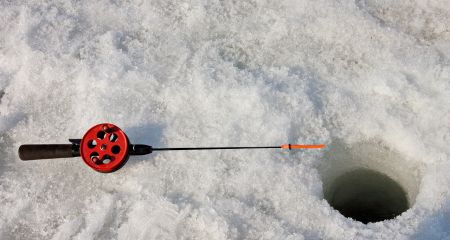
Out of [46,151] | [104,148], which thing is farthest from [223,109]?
[46,151]

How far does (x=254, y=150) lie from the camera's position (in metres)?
2.18

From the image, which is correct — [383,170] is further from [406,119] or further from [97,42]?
[97,42]

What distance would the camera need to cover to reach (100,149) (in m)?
2.11

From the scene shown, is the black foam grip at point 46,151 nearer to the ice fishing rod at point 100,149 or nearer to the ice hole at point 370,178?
the ice fishing rod at point 100,149

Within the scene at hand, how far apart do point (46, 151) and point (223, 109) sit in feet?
3.17

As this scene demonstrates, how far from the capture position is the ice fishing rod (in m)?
2.09

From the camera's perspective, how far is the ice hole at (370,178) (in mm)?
2254

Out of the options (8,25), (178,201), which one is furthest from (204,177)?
(8,25)

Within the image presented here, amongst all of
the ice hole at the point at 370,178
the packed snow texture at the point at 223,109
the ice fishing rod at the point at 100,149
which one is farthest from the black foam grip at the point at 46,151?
the ice hole at the point at 370,178

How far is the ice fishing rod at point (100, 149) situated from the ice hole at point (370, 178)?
25 centimetres

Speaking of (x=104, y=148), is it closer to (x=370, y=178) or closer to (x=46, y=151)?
(x=46, y=151)

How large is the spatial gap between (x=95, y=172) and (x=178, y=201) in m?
0.51

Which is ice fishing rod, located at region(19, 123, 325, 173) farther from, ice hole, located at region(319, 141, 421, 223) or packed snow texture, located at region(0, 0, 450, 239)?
ice hole, located at region(319, 141, 421, 223)

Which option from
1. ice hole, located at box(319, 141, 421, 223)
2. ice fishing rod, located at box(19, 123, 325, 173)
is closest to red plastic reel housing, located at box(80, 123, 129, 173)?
ice fishing rod, located at box(19, 123, 325, 173)
